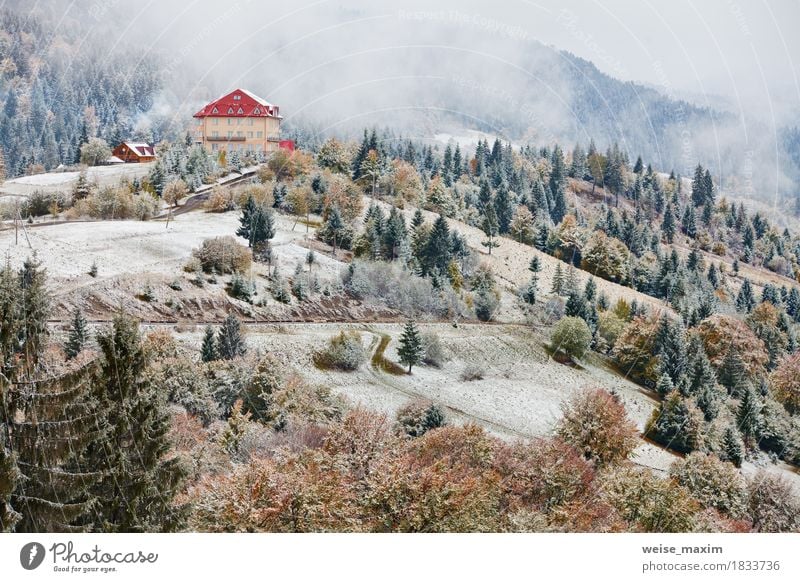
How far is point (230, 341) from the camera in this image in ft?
62.2

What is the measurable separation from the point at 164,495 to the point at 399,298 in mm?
12996

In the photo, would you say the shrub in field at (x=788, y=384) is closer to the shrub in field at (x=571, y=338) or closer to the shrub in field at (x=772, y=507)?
the shrub in field at (x=571, y=338)

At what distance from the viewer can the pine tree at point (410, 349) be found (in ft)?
66.2

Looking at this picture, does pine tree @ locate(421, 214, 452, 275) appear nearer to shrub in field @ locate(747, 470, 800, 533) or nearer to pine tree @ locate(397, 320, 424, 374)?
pine tree @ locate(397, 320, 424, 374)

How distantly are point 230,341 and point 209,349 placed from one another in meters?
0.56

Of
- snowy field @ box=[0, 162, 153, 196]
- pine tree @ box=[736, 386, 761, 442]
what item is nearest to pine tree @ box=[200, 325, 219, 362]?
snowy field @ box=[0, 162, 153, 196]

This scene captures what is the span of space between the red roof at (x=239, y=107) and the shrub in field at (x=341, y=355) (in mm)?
9974

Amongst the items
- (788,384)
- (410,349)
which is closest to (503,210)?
(788,384)

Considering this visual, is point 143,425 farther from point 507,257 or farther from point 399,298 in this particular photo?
point 507,257

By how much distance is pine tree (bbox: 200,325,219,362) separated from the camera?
1861 centimetres

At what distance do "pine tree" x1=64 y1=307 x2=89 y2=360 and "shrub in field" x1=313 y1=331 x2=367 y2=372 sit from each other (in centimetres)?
579

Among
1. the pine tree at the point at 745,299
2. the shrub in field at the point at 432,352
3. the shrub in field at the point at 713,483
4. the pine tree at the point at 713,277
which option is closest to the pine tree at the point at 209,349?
the shrub in field at the point at 432,352

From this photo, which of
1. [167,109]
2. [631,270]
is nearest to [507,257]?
[631,270]

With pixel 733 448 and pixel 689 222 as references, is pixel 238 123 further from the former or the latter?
pixel 689 222
